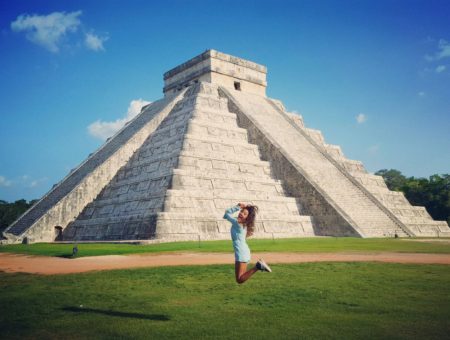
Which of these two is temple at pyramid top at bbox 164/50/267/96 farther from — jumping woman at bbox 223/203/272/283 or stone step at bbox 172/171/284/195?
jumping woman at bbox 223/203/272/283

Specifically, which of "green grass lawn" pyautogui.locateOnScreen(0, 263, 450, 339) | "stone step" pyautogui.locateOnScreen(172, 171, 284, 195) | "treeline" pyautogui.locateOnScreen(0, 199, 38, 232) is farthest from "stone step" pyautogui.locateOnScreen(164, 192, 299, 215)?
"treeline" pyautogui.locateOnScreen(0, 199, 38, 232)

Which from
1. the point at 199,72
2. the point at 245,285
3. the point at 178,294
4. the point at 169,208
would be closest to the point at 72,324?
the point at 178,294

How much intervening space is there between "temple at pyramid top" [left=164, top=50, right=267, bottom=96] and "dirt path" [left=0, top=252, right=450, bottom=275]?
23.9m

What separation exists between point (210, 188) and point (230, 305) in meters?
15.7

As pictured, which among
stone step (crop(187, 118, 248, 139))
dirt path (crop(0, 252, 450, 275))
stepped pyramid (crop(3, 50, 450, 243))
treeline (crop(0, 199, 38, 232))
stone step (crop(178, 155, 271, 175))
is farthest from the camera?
treeline (crop(0, 199, 38, 232))

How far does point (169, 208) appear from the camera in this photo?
18859 mm

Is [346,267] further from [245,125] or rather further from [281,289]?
[245,125]

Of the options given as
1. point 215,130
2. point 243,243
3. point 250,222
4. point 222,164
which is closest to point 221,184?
point 222,164

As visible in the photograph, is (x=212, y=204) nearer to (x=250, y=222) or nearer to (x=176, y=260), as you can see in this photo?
(x=176, y=260)

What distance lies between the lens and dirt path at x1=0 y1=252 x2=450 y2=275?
10.5m

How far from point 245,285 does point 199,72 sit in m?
30.1

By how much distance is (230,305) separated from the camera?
232 inches

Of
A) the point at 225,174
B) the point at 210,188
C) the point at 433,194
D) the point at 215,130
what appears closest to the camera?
the point at 210,188

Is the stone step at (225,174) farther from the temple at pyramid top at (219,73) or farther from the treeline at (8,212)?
the treeline at (8,212)
